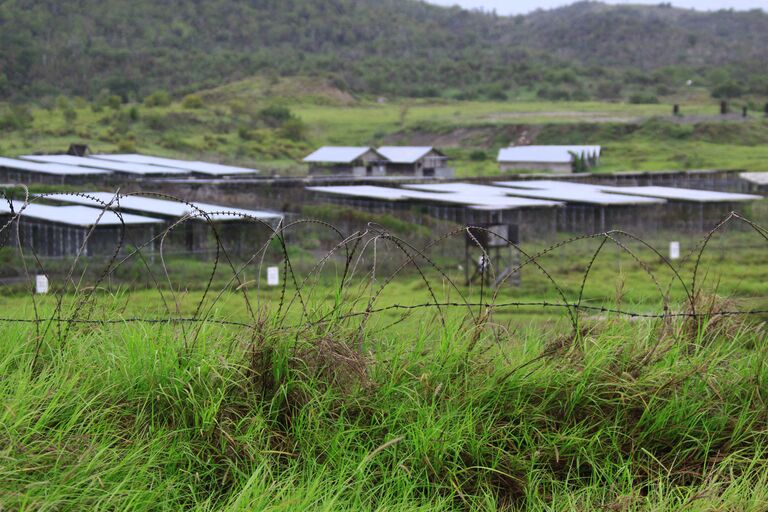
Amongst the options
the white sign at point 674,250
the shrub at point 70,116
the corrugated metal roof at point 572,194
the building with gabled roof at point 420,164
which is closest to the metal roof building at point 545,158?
the building with gabled roof at point 420,164

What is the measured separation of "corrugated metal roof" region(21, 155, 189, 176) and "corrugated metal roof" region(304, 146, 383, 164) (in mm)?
16818

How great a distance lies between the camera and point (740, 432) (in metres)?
6.94

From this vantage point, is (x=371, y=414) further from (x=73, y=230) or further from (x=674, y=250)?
(x=674, y=250)

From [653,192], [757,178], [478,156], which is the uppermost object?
[653,192]

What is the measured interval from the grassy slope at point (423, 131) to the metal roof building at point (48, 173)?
776 inches

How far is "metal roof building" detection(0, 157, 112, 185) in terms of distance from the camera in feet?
182

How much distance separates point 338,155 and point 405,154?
5123 millimetres

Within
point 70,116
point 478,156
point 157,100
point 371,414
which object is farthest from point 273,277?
point 157,100

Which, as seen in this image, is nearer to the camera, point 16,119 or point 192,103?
point 16,119

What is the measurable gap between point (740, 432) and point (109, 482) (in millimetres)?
4216

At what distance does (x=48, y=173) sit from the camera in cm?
5572

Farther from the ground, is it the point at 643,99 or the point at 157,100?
the point at 157,100

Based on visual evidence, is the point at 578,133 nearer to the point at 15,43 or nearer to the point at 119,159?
the point at 119,159

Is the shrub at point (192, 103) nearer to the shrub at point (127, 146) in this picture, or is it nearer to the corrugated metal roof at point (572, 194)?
the shrub at point (127, 146)
